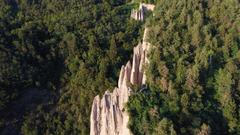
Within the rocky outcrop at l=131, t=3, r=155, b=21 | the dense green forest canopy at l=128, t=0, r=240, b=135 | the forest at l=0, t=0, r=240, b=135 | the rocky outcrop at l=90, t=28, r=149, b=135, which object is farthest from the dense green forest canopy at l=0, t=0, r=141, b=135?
the dense green forest canopy at l=128, t=0, r=240, b=135

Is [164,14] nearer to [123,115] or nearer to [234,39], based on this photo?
[234,39]

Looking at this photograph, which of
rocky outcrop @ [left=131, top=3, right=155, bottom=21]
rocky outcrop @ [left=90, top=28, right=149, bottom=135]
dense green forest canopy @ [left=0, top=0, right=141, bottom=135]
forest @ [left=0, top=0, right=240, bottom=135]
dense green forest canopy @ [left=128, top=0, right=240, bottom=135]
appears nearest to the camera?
dense green forest canopy @ [left=128, top=0, right=240, bottom=135]

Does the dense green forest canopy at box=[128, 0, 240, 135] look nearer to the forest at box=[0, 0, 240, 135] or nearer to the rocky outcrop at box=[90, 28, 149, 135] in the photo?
the forest at box=[0, 0, 240, 135]

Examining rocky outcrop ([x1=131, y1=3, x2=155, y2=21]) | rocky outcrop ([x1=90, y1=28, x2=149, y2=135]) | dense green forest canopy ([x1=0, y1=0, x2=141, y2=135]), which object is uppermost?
rocky outcrop ([x1=131, y1=3, x2=155, y2=21])

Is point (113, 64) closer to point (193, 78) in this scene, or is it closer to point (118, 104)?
point (118, 104)

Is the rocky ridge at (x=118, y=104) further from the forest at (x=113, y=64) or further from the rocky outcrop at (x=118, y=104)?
the forest at (x=113, y=64)

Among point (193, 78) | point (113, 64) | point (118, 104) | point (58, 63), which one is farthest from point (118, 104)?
point (58, 63)

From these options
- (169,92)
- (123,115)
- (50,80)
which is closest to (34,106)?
(50,80)
